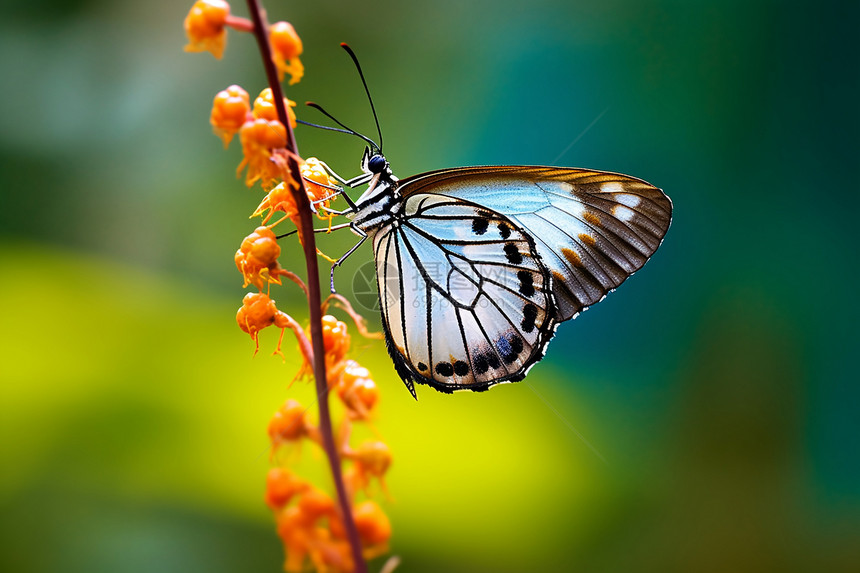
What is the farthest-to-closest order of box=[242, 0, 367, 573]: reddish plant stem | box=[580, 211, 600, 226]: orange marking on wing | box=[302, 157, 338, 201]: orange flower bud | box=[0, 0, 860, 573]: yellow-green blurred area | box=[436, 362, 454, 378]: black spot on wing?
1. box=[0, 0, 860, 573]: yellow-green blurred area
2. box=[580, 211, 600, 226]: orange marking on wing
3. box=[436, 362, 454, 378]: black spot on wing
4. box=[302, 157, 338, 201]: orange flower bud
5. box=[242, 0, 367, 573]: reddish plant stem

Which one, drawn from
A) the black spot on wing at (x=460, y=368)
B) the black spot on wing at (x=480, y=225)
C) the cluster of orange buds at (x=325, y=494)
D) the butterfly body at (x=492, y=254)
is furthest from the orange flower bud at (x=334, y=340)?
the black spot on wing at (x=480, y=225)

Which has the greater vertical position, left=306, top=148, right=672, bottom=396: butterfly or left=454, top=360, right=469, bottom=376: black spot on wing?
left=306, top=148, right=672, bottom=396: butterfly

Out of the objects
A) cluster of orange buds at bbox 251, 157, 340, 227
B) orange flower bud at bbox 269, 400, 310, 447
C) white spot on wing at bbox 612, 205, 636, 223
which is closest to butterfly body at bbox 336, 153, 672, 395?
white spot on wing at bbox 612, 205, 636, 223

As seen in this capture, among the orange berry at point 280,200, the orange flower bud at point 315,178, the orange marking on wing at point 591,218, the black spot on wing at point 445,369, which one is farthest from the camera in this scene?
the orange marking on wing at point 591,218

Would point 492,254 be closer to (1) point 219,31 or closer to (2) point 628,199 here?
(2) point 628,199

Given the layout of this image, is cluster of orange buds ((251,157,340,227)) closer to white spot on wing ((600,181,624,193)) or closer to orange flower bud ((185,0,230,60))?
orange flower bud ((185,0,230,60))

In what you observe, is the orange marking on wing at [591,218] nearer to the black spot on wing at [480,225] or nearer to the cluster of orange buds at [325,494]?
the black spot on wing at [480,225]

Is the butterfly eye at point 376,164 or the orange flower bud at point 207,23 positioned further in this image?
the butterfly eye at point 376,164
